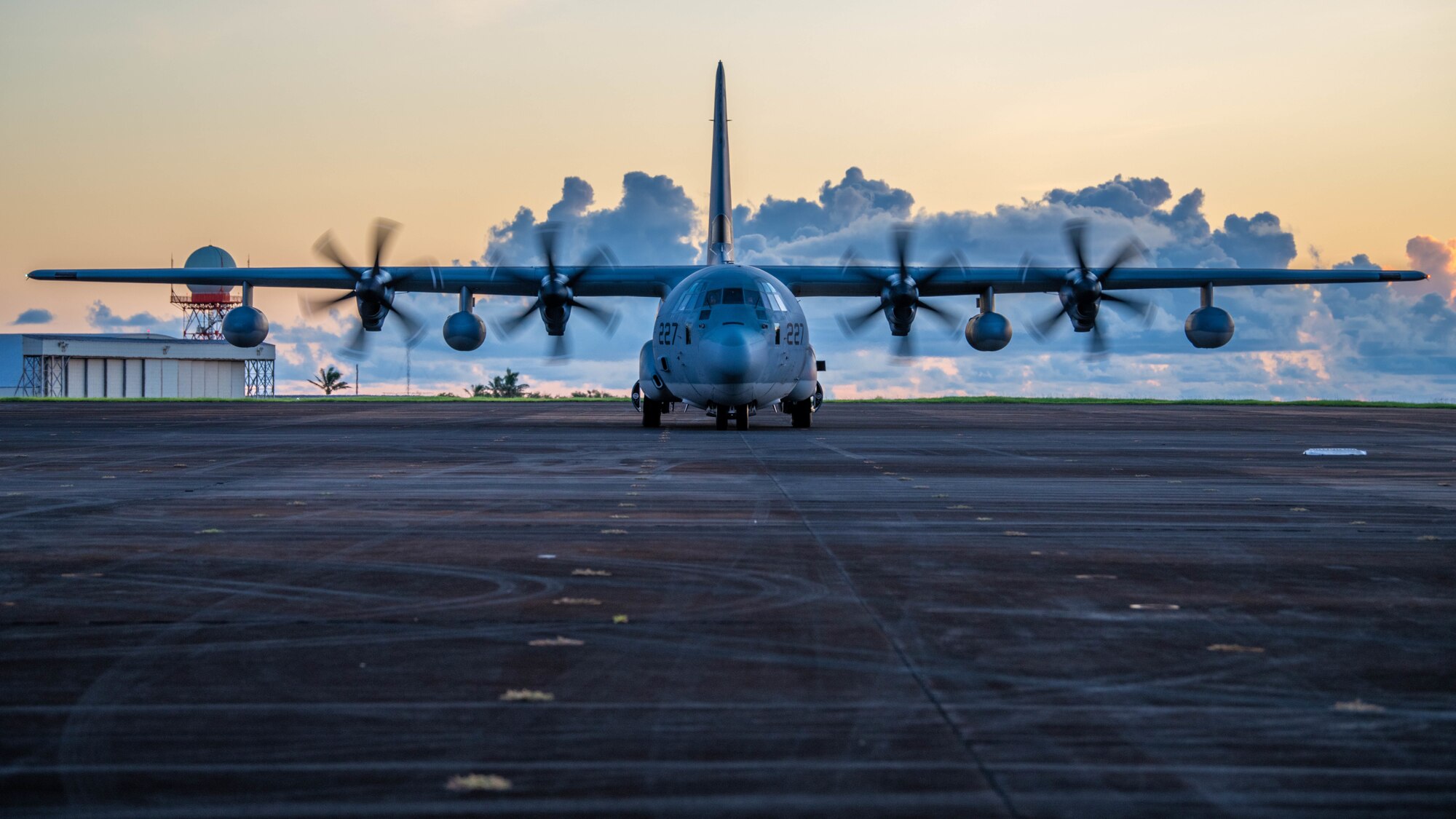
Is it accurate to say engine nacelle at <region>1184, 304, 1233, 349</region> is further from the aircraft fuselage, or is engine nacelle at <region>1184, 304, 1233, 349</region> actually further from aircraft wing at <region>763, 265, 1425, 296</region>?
the aircraft fuselage

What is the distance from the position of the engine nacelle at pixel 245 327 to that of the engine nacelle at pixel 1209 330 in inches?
1185

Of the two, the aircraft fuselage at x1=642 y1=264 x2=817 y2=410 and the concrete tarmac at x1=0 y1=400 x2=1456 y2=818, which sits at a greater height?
the aircraft fuselage at x1=642 y1=264 x2=817 y2=410

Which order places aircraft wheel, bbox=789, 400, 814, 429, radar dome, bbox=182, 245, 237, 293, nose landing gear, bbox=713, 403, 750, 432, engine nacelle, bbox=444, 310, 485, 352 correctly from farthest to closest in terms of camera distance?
1. radar dome, bbox=182, 245, 237, 293
2. engine nacelle, bbox=444, 310, 485, 352
3. aircraft wheel, bbox=789, 400, 814, 429
4. nose landing gear, bbox=713, 403, 750, 432

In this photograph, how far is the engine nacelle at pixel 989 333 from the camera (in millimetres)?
39250

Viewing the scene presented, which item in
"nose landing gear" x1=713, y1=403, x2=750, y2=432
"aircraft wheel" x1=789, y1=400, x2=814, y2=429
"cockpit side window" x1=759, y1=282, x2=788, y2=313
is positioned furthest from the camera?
"aircraft wheel" x1=789, y1=400, x2=814, y2=429

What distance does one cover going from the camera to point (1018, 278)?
133ft

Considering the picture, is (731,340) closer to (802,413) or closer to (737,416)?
(737,416)

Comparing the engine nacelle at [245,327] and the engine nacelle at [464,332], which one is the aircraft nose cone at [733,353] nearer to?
the engine nacelle at [464,332]

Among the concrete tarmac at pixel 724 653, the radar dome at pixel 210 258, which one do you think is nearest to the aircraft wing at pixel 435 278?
the concrete tarmac at pixel 724 653

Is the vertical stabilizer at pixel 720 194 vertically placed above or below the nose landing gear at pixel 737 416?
above

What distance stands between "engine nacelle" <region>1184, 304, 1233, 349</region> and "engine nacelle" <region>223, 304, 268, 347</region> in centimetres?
3011

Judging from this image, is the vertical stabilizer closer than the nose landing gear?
No

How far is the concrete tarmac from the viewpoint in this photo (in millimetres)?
4004

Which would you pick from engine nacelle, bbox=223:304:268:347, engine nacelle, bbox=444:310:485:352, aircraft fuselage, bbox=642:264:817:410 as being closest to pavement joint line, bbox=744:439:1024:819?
aircraft fuselage, bbox=642:264:817:410
